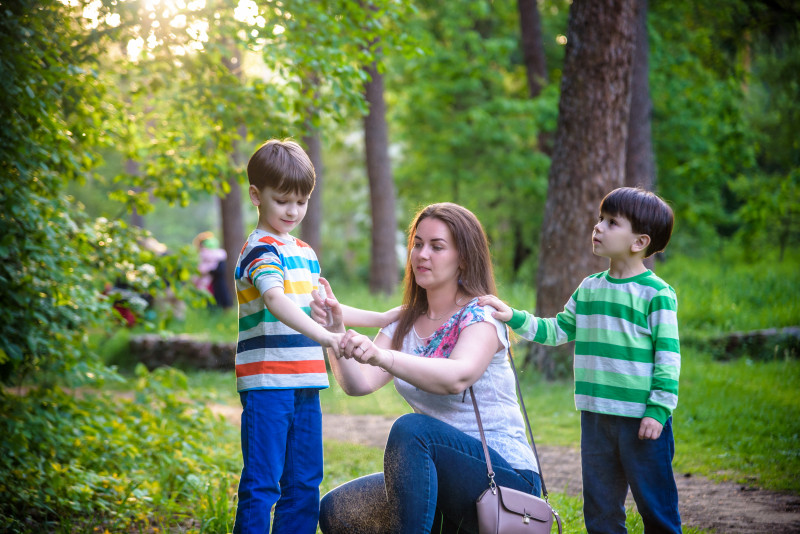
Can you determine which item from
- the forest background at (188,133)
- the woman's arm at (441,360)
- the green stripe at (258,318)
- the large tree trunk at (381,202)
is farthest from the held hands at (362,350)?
the large tree trunk at (381,202)

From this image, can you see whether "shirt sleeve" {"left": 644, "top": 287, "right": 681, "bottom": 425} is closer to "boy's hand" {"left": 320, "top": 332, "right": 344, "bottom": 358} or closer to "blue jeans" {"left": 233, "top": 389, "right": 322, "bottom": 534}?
"boy's hand" {"left": 320, "top": 332, "right": 344, "bottom": 358}

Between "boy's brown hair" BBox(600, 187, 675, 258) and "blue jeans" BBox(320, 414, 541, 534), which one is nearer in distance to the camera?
"blue jeans" BBox(320, 414, 541, 534)

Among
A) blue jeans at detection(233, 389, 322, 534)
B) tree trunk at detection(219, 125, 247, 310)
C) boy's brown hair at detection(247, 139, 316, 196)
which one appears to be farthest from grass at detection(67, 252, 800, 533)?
tree trunk at detection(219, 125, 247, 310)

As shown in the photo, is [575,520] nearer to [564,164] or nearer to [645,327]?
[645,327]

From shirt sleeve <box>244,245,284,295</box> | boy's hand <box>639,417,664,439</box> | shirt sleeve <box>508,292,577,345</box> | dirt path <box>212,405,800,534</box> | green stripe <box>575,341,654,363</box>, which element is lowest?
dirt path <box>212,405,800,534</box>

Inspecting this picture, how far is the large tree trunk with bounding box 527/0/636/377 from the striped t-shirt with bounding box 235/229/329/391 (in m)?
4.54

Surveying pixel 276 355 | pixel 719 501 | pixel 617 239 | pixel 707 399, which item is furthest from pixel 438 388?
pixel 707 399

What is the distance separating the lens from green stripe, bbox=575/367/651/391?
2742 millimetres

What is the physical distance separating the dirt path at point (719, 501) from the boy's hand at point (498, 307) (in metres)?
1.78

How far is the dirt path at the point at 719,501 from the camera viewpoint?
3572 mm

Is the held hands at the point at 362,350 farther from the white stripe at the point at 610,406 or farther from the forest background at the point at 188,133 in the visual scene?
the forest background at the point at 188,133

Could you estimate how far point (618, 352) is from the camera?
9.14 ft

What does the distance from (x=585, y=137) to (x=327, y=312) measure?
467 centimetres

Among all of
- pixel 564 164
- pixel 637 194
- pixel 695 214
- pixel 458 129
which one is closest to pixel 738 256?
pixel 695 214
